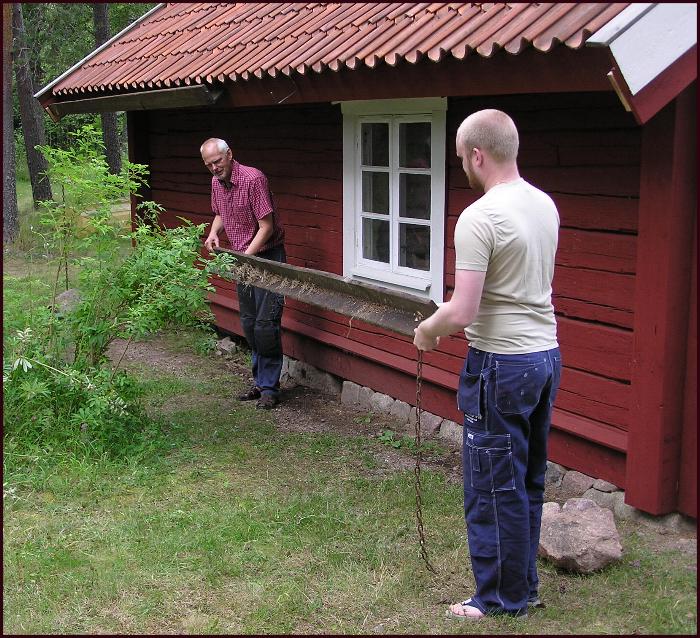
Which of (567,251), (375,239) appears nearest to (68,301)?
(375,239)

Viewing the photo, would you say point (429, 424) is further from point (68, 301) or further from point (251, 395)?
point (68, 301)

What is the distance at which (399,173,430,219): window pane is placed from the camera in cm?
621

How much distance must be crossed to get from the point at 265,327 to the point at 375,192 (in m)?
1.46

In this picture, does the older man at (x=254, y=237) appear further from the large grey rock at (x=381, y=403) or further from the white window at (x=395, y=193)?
the large grey rock at (x=381, y=403)

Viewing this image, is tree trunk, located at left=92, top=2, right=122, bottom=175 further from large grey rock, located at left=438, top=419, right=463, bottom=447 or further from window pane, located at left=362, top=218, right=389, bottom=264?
large grey rock, located at left=438, top=419, right=463, bottom=447

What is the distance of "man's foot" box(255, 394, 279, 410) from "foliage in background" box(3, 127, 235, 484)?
1.38m

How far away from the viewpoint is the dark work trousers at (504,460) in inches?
133

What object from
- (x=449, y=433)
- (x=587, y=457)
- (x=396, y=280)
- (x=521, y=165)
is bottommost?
(x=449, y=433)

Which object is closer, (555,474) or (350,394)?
(555,474)

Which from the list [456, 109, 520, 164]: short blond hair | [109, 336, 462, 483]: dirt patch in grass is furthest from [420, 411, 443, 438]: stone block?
[456, 109, 520, 164]: short blond hair

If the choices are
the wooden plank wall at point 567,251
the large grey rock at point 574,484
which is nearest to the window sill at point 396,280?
the wooden plank wall at point 567,251

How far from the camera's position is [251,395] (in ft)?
24.3

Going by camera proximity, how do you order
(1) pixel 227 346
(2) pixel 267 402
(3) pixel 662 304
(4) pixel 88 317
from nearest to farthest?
(3) pixel 662 304
(4) pixel 88 317
(2) pixel 267 402
(1) pixel 227 346

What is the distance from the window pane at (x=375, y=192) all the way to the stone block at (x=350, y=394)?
1465 mm
